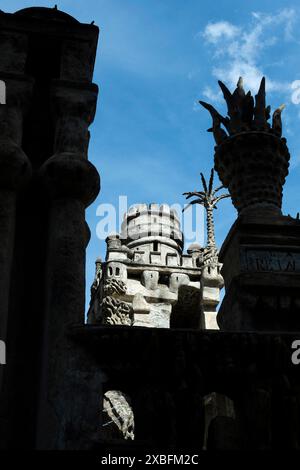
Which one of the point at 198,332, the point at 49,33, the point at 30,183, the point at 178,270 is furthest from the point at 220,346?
the point at 178,270

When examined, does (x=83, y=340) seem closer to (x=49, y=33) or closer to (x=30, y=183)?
(x=30, y=183)

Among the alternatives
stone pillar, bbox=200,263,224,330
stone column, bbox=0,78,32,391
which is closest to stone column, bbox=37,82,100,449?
stone column, bbox=0,78,32,391

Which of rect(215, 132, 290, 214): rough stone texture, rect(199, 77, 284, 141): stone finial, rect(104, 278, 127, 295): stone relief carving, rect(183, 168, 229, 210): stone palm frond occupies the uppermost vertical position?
rect(183, 168, 229, 210): stone palm frond

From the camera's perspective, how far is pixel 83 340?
18.8ft

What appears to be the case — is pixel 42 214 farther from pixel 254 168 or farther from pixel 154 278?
pixel 154 278

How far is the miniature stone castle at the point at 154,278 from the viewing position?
33.4 meters

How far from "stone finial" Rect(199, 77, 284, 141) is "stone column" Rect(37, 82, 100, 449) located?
248cm

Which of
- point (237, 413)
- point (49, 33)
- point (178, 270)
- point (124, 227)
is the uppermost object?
point (124, 227)

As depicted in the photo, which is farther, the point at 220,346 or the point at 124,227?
the point at 124,227

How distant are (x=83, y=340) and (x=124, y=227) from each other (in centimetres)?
3300

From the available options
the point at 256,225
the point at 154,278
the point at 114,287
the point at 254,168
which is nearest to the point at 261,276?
the point at 256,225

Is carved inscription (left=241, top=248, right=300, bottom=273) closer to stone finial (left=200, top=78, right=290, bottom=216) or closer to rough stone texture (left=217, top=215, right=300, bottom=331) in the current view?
rough stone texture (left=217, top=215, right=300, bottom=331)

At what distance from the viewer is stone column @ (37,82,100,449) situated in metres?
5.47
